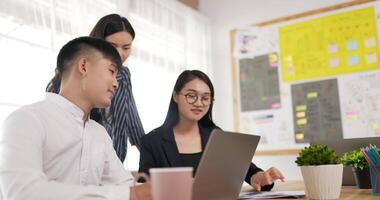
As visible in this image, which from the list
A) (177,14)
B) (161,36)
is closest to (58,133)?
(161,36)

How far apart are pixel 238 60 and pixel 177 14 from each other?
0.73 metres

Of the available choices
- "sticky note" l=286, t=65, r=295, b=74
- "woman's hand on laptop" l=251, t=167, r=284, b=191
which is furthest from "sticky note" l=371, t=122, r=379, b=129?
"woman's hand on laptop" l=251, t=167, r=284, b=191

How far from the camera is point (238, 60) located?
11.7 feet

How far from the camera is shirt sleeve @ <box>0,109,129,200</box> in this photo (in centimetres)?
81

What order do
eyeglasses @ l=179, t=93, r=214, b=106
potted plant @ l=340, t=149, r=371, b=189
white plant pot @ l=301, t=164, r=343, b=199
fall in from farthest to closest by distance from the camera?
1. eyeglasses @ l=179, t=93, r=214, b=106
2. potted plant @ l=340, t=149, r=371, b=189
3. white plant pot @ l=301, t=164, r=343, b=199

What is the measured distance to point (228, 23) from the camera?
3.66 metres

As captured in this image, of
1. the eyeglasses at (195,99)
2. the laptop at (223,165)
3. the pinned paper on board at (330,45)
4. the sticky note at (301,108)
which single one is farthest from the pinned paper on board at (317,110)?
the laptop at (223,165)

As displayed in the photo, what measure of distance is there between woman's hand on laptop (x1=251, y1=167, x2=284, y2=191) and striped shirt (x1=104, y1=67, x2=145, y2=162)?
2.07 ft

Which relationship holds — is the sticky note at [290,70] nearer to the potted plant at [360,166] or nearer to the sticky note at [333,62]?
the sticky note at [333,62]

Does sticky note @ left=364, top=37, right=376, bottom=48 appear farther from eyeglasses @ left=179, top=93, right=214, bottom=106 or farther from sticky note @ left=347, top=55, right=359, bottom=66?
eyeglasses @ left=179, top=93, right=214, bottom=106

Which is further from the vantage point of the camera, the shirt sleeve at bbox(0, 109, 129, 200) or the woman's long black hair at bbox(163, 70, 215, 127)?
the woman's long black hair at bbox(163, 70, 215, 127)

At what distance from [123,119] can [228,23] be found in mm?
2197

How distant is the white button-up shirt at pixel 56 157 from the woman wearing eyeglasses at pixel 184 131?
1.49ft

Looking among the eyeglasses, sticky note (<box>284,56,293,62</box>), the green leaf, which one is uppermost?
sticky note (<box>284,56,293,62</box>)
